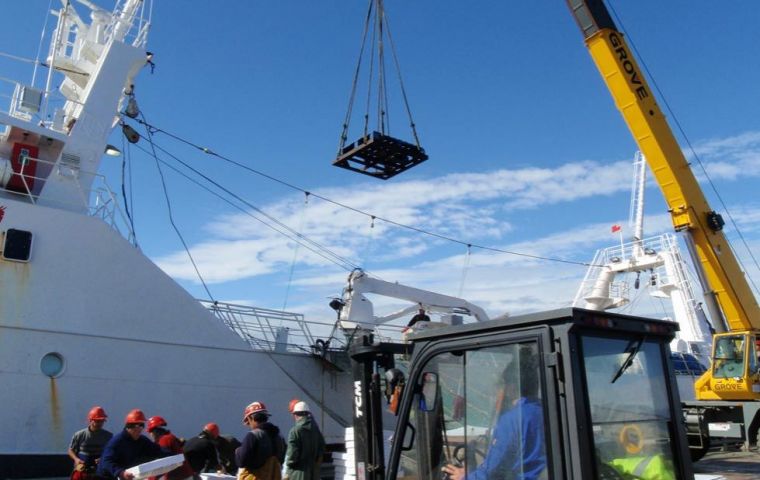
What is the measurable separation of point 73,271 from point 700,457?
11.0m

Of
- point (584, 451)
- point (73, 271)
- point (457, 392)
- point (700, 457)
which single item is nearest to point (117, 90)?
point (73, 271)

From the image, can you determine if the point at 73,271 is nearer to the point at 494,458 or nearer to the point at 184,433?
the point at 184,433

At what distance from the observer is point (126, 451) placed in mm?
5805

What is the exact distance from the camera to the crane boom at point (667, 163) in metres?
11.4

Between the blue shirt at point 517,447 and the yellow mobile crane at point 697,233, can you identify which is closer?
the blue shirt at point 517,447

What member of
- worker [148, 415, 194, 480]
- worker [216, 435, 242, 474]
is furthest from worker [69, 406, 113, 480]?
worker [216, 435, 242, 474]

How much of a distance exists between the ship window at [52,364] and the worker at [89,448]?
1712mm

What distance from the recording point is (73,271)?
8.80 metres

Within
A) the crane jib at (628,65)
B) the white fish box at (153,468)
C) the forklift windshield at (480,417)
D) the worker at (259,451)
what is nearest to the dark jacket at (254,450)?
the worker at (259,451)

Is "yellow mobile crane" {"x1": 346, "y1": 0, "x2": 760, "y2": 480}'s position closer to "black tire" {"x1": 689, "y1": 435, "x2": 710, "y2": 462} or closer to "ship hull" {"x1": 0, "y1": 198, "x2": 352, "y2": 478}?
"ship hull" {"x1": 0, "y1": 198, "x2": 352, "y2": 478}

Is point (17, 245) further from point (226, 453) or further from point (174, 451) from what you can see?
point (226, 453)

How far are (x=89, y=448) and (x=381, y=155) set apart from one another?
504cm

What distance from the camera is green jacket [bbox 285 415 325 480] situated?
19.4 feet

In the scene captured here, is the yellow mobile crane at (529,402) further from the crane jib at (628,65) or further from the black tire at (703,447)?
the crane jib at (628,65)
